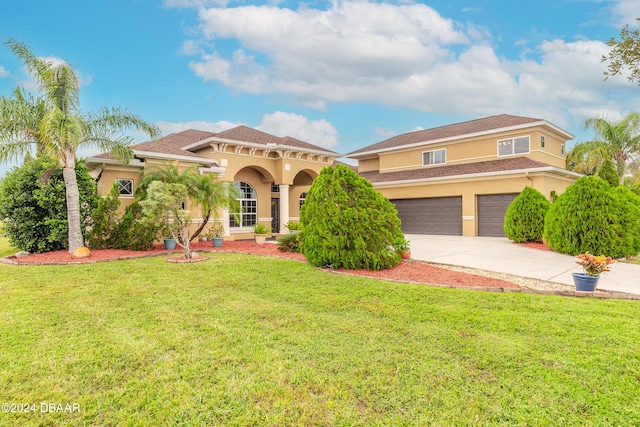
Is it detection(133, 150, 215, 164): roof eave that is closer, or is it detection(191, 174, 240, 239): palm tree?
detection(191, 174, 240, 239): palm tree

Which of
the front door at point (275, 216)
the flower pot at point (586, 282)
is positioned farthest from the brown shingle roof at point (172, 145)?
the flower pot at point (586, 282)

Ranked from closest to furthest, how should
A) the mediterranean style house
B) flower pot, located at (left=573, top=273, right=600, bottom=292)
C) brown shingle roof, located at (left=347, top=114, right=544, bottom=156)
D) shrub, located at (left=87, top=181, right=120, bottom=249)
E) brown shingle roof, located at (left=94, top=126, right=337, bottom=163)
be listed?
flower pot, located at (left=573, top=273, right=600, bottom=292), shrub, located at (left=87, top=181, right=120, bottom=249), brown shingle roof, located at (left=94, top=126, right=337, bottom=163), the mediterranean style house, brown shingle roof, located at (left=347, top=114, right=544, bottom=156)

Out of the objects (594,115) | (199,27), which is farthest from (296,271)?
(594,115)

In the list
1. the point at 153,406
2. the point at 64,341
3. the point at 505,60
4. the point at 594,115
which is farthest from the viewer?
the point at 594,115

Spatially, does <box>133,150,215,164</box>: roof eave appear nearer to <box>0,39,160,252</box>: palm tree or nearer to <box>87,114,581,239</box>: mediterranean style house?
<box>87,114,581,239</box>: mediterranean style house

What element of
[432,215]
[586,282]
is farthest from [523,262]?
[432,215]

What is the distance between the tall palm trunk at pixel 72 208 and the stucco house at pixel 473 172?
16.4m

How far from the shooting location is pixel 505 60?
1515 cm

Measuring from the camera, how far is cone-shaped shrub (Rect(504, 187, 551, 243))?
14.6m

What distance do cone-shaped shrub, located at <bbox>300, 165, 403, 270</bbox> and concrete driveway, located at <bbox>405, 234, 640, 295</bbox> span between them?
8.69ft

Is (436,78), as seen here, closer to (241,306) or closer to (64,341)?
(241,306)

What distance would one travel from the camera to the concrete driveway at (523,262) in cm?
786

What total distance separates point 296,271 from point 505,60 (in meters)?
14.0

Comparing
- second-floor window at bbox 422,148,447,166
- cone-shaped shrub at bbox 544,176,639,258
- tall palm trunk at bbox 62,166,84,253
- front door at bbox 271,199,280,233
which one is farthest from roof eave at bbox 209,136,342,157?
cone-shaped shrub at bbox 544,176,639,258
